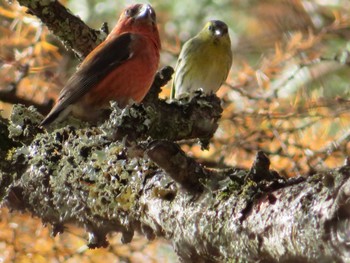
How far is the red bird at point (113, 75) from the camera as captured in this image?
11.6 ft

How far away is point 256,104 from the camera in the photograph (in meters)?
4.43

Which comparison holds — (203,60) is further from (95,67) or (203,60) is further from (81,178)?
(81,178)

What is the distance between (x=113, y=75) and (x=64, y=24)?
2.69 feet

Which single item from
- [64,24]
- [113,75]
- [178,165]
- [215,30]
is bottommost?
[215,30]

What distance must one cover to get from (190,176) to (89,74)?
2153mm

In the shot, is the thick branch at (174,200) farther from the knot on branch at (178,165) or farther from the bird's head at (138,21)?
the bird's head at (138,21)

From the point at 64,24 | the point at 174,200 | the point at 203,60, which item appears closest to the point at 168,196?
the point at 174,200

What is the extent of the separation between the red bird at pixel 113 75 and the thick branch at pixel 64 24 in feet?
0.41

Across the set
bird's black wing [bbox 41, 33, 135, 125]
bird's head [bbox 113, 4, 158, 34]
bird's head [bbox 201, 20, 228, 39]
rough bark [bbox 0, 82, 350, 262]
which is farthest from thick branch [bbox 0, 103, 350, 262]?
bird's head [bbox 201, 20, 228, 39]

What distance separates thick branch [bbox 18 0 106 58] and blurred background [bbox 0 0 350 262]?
2.75ft

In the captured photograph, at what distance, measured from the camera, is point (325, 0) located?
6016 mm

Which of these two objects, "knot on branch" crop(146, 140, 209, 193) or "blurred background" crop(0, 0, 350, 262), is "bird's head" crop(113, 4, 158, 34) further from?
"knot on branch" crop(146, 140, 209, 193)

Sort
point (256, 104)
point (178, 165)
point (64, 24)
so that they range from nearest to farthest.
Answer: point (178, 165)
point (64, 24)
point (256, 104)

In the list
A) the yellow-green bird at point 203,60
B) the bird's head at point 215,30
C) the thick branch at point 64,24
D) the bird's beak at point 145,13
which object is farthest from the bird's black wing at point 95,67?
the bird's head at point 215,30
